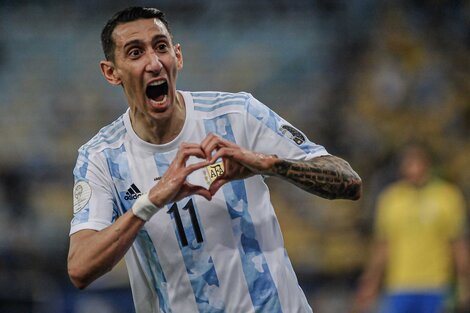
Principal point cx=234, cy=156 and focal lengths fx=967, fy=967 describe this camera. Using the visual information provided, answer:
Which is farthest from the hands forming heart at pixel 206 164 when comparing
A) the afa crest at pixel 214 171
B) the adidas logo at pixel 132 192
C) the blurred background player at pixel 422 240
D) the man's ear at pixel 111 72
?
the blurred background player at pixel 422 240

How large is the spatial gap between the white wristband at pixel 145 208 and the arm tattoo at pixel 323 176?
0.51 meters

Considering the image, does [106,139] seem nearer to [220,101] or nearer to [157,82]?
[157,82]

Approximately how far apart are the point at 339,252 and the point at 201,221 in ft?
24.0

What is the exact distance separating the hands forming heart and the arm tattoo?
0.37 feet

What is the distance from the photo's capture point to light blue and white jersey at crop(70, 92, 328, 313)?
13.5 ft

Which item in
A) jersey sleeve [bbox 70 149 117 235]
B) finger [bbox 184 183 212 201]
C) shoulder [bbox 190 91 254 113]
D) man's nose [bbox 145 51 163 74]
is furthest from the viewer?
shoulder [bbox 190 91 254 113]

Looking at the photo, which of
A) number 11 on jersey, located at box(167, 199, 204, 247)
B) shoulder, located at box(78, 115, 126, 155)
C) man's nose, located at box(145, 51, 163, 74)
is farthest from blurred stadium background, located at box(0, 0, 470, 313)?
man's nose, located at box(145, 51, 163, 74)

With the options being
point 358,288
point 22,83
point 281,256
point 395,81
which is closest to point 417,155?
point 358,288

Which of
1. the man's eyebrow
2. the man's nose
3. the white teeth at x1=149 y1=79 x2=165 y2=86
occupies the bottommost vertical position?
the white teeth at x1=149 y1=79 x2=165 y2=86

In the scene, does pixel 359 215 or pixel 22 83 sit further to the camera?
pixel 22 83

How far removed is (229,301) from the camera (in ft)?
13.5

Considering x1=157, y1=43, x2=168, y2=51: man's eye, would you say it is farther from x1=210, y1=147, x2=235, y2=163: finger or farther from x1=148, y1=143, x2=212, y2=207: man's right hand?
x1=210, y1=147, x2=235, y2=163: finger

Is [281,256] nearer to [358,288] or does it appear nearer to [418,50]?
[358,288]

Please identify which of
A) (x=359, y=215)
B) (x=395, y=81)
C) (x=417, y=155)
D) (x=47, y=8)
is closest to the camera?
(x=417, y=155)
